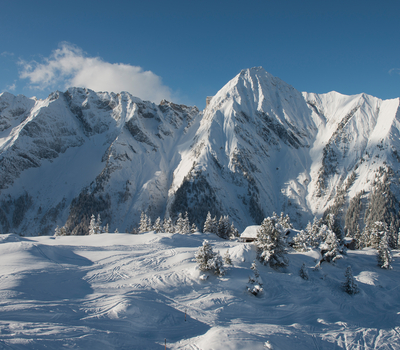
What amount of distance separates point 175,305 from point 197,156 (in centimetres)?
10212

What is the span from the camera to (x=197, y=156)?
394 ft

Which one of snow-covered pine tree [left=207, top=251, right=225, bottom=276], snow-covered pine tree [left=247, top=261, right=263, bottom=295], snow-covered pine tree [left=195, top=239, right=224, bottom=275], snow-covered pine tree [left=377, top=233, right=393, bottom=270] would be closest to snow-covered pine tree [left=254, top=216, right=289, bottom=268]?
snow-covered pine tree [left=247, top=261, right=263, bottom=295]

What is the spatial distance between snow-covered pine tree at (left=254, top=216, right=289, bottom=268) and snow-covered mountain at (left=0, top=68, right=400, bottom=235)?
6922 cm

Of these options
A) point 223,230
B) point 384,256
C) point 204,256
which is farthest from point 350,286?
point 223,230

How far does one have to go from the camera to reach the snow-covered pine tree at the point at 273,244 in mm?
29281

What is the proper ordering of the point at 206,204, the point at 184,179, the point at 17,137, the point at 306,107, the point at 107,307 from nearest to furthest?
the point at 107,307 < the point at 206,204 < the point at 184,179 < the point at 17,137 < the point at 306,107

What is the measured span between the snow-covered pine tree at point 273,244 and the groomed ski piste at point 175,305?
121 centimetres

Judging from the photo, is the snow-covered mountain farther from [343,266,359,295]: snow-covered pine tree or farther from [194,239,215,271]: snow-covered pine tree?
[194,239,215,271]: snow-covered pine tree

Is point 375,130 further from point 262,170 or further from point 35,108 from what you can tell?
point 35,108

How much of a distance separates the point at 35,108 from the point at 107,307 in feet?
610

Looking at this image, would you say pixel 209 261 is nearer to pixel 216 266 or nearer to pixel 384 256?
pixel 216 266

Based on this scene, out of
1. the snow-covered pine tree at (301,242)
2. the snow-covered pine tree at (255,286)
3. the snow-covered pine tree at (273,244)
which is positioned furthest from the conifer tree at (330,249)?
the snow-covered pine tree at (255,286)

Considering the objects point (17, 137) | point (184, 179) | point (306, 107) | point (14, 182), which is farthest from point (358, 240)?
point (17, 137)

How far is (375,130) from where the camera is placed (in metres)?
125
